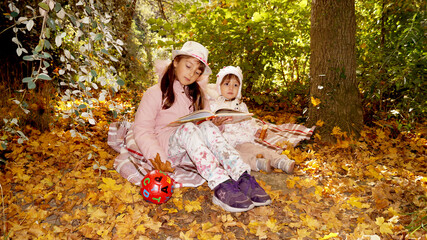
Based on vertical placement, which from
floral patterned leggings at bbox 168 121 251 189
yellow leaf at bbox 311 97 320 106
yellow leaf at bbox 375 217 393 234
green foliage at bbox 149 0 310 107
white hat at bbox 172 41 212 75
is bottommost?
yellow leaf at bbox 375 217 393 234

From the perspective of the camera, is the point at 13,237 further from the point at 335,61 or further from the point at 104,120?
the point at 335,61

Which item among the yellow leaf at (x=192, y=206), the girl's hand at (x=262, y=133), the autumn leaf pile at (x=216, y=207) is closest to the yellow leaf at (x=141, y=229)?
the autumn leaf pile at (x=216, y=207)

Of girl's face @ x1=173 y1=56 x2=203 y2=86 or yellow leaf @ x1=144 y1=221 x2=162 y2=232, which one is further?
girl's face @ x1=173 y1=56 x2=203 y2=86

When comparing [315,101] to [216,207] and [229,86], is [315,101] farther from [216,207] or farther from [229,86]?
[216,207]

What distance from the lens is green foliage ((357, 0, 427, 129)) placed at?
3100 mm

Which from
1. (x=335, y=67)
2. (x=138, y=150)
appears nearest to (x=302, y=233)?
(x=138, y=150)

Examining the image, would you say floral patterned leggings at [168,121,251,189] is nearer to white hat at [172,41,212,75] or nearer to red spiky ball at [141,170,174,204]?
red spiky ball at [141,170,174,204]

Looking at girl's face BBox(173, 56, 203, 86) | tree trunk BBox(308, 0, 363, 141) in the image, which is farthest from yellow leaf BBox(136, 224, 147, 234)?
tree trunk BBox(308, 0, 363, 141)

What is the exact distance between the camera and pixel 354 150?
10.9 feet

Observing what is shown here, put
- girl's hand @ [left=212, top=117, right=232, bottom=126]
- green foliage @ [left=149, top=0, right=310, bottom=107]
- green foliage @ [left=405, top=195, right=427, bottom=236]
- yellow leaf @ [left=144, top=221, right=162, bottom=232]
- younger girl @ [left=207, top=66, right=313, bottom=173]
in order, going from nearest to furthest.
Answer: green foliage @ [left=405, top=195, right=427, bottom=236]
yellow leaf @ [left=144, top=221, right=162, bottom=232]
girl's hand @ [left=212, top=117, right=232, bottom=126]
younger girl @ [left=207, top=66, right=313, bottom=173]
green foliage @ [left=149, top=0, right=310, bottom=107]

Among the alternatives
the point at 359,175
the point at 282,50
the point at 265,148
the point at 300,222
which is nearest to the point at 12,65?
the point at 265,148

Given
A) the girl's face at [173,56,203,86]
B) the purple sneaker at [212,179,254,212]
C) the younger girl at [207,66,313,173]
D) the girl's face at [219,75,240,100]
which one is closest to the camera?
the purple sneaker at [212,179,254,212]

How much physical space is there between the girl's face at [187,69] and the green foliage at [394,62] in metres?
2.11

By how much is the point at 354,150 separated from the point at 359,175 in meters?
0.62
